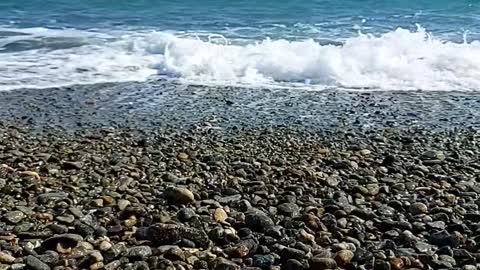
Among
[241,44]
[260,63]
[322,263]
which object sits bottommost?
[322,263]

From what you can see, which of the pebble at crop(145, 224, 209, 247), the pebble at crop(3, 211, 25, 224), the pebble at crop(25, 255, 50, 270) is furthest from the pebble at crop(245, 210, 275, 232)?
the pebble at crop(3, 211, 25, 224)

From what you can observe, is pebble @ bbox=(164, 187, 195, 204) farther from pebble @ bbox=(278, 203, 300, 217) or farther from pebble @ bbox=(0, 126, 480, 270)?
pebble @ bbox=(278, 203, 300, 217)

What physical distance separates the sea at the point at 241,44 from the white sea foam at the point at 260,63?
17 mm

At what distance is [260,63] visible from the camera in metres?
10.8

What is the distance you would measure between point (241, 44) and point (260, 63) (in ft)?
6.22

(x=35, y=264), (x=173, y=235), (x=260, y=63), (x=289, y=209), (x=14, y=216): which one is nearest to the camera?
(x=35, y=264)

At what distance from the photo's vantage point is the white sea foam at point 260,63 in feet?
32.8

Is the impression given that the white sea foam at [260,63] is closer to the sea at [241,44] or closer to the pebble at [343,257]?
the sea at [241,44]

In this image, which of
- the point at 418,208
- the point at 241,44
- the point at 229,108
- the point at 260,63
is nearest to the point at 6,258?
the point at 418,208

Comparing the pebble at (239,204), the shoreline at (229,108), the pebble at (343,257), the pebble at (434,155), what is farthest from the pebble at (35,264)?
the pebble at (434,155)

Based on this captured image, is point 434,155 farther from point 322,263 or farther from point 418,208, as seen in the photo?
point 322,263

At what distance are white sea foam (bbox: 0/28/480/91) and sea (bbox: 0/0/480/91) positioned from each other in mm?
17

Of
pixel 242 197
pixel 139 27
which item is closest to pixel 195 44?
pixel 139 27

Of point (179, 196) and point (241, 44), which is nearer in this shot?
point (179, 196)
